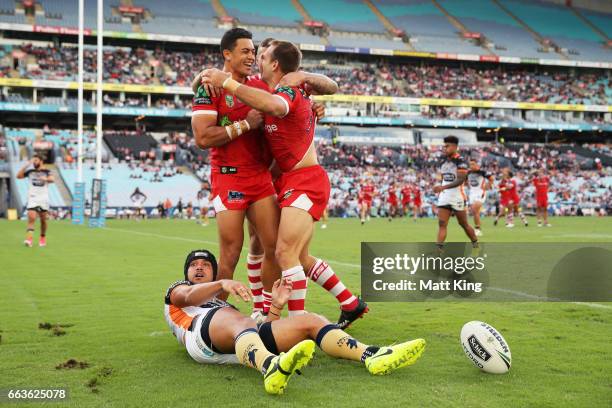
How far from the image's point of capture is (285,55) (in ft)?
17.8

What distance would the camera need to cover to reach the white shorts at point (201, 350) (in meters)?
4.43

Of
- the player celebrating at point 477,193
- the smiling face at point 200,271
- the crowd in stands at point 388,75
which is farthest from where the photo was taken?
the crowd in stands at point 388,75

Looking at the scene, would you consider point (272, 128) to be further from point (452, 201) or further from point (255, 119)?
point (452, 201)

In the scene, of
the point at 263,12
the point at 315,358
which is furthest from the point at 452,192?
the point at 263,12

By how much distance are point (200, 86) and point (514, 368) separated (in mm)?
3188

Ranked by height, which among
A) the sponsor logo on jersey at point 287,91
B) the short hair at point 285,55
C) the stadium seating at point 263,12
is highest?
the stadium seating at point 263,12

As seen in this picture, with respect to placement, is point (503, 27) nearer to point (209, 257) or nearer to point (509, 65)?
point (509, 65)

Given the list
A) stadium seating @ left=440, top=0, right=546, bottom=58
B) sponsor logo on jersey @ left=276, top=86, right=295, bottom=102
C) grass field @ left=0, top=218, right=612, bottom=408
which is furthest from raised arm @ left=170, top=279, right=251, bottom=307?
stadium seating @ left=440, top=0, right=546, bottom=58

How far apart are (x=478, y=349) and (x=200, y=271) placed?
6.83ft

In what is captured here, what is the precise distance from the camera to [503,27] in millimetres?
72062

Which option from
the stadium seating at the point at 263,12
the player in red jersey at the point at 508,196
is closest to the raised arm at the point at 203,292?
the player in red jersey at the point at 508,196

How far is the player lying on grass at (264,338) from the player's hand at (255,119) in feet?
4.77

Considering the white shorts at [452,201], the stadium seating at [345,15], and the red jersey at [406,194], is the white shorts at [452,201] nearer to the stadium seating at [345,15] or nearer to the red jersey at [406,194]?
the red jersey at [406,194]

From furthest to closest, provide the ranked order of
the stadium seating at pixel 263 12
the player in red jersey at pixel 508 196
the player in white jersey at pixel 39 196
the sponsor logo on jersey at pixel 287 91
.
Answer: the stadium seating at pixel 263 12
the player in red jersey at pixel 508 196
the player in white jersey at pixel 39 196
the sponsor logo on jersey at pixel 287 91
